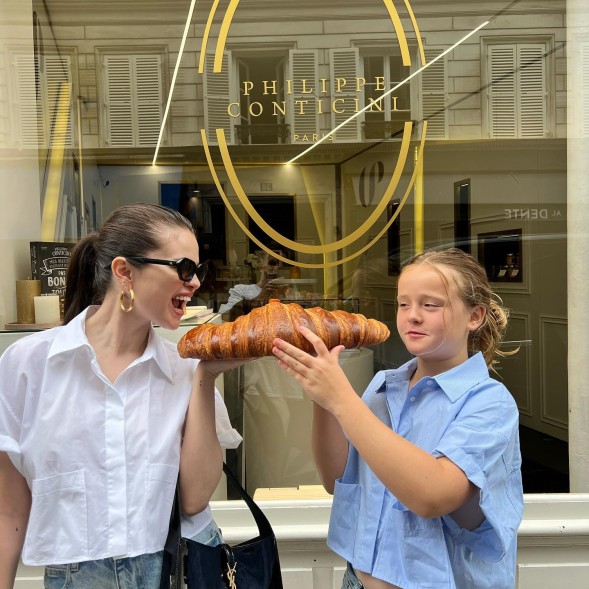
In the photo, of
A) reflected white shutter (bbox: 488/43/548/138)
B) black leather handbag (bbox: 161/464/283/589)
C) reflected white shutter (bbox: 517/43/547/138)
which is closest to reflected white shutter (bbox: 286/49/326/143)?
reflected white shutter (bbox: 488/43/548/138)

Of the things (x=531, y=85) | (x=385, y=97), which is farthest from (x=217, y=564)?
(x=531, y=85)

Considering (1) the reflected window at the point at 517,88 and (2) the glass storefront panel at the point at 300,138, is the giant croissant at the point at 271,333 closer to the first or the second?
(2) the glass storefront panel at the point at 300,138

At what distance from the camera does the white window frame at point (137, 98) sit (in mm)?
3086

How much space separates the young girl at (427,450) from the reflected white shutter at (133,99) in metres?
2.07

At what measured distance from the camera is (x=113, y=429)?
133 cm

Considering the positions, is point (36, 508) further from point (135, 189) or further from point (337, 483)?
point (135, 189)

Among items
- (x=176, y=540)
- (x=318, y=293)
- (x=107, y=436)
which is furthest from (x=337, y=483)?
(x=318, y=293)

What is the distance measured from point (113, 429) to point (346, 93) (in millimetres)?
2317

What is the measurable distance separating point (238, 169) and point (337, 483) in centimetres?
196

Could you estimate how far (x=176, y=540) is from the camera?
4.34 feet

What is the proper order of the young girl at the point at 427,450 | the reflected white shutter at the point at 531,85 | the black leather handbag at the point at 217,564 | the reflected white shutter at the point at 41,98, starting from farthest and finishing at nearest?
1. the reflected white shutter at the point at 531,85
2. the reflected white shutter at the point at 41,98
3. the black leather handbag at the point at 217,564
4. the young girl at the point at 427,450

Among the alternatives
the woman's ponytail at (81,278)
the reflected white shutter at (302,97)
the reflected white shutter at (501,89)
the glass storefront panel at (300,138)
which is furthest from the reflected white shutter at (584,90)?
the woman's ponytail at (81,278)

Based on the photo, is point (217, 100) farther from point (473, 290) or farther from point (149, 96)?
point (473, 290)

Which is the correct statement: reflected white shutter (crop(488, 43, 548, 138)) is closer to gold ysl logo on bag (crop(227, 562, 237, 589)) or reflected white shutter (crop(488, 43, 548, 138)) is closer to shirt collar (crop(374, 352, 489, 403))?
shirt collar (crop(374, 352, 489, 403))
